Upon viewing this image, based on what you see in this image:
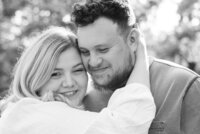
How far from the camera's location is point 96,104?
3.40 metres

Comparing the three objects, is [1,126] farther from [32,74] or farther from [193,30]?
[193,30]

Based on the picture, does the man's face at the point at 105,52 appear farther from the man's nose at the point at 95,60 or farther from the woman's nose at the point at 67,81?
the woman's nose at the point at 67,81

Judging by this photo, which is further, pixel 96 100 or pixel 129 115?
pixel 96 100

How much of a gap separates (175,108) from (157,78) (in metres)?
0.27

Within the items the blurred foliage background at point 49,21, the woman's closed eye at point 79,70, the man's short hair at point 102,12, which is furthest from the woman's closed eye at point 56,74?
the blurred foliage background at point 49,21

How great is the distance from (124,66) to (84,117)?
0.49 meters

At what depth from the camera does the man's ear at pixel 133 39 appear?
308cm

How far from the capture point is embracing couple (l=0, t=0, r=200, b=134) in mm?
2695

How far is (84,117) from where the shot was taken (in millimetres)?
2730

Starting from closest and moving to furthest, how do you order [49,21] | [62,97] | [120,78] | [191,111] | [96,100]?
[191,111] < [62,97] < [120,78] < [96,100] < [49,21]

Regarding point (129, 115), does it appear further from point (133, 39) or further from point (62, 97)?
point (133, 39)

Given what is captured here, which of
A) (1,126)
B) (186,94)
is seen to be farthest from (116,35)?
(1,126)

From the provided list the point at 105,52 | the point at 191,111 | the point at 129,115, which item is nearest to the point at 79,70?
the point at 105,52

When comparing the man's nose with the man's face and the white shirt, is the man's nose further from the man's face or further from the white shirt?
the white shirt
